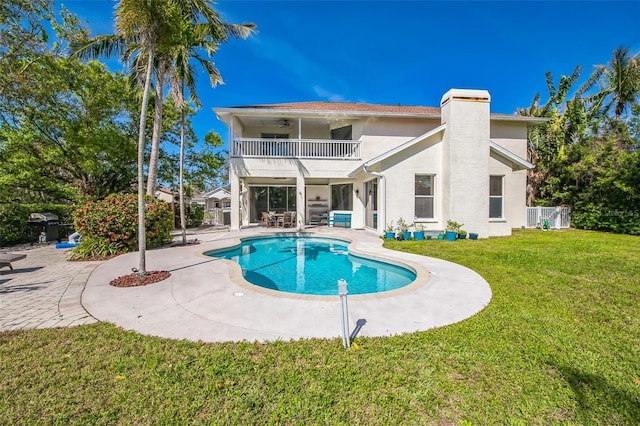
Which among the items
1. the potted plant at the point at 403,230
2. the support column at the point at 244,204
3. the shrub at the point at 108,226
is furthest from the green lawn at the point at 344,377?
the support column at the point at 244,204

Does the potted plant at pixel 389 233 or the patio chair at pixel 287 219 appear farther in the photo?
the patio chair at pixel 287 219

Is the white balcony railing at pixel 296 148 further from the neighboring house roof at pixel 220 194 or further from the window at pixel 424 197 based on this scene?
the neighboring house roof at pixel 220 194

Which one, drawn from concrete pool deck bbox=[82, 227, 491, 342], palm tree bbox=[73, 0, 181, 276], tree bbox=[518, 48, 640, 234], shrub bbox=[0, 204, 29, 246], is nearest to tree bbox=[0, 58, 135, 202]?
shrub bbox=[0, 204, 29, 246]

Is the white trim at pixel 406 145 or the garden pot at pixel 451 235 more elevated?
the white trim at pixel 406 145

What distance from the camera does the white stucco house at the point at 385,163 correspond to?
11672 millimetres

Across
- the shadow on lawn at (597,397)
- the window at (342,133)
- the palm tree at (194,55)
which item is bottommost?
the shadow on lawn at (597,397)

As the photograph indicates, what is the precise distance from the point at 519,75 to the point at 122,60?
26.1 meters

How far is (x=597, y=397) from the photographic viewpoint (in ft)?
7.80

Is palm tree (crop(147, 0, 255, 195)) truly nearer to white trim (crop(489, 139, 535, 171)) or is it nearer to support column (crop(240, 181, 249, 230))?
support column (crop(240, 181, 249, 230))

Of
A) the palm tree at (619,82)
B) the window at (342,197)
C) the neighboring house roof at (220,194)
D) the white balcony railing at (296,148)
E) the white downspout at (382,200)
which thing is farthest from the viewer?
the neighboring house roof at (220,194)

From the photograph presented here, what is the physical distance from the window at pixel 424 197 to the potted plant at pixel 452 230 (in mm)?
1058

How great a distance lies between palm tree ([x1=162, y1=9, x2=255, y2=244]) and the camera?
1075cm

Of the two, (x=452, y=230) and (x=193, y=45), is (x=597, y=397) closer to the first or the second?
(x=452, y=230)

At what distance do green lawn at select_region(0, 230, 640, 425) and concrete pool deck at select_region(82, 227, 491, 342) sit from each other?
28 cm
